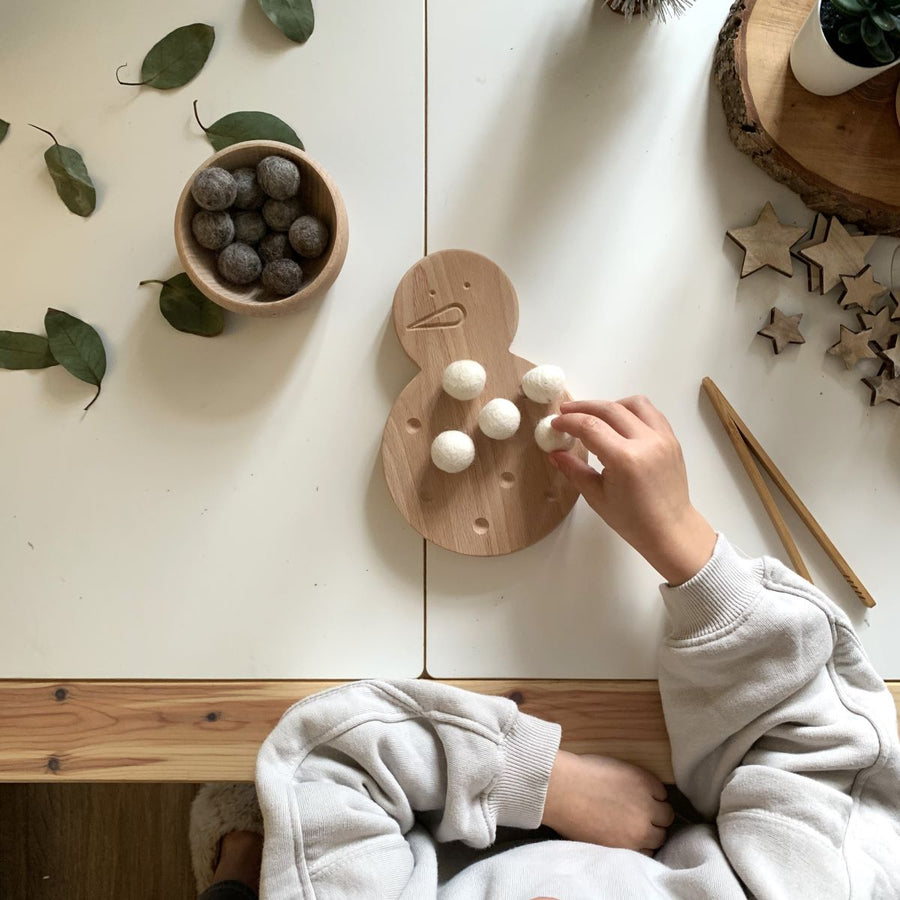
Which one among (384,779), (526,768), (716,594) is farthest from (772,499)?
(384,779)

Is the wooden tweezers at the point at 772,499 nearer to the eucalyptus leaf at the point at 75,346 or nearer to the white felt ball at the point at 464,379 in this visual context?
the white felt ball at the point at 464,379

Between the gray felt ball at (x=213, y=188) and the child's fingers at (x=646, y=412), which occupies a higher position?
the gray felt ball at (x=213, y=188)

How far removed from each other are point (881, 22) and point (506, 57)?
327 mm

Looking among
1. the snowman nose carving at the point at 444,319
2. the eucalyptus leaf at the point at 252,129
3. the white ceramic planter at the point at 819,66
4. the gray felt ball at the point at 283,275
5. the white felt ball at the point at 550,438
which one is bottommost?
the white felt ball at the point at 550,438

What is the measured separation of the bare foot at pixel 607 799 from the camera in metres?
0.67

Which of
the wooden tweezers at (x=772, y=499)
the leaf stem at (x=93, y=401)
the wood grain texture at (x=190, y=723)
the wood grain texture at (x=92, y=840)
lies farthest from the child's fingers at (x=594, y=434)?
the wood grain texture at (x=92, y=840)

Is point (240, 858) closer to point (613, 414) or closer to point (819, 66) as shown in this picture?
point (613, 414)

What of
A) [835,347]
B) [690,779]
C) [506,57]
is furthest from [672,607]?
[506,57]

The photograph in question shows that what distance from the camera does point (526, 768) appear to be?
2.13 ft

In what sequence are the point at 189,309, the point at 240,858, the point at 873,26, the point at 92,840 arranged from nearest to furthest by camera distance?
the point at 873,26 → the point at 189,309 → the point at 240,858 → the point at 92,840

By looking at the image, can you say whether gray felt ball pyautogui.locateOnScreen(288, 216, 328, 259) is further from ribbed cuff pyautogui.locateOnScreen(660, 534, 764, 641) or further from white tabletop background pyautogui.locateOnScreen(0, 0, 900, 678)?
ribbed cuff pyautogui.locateOnScreen(660, 534, 764, 641)

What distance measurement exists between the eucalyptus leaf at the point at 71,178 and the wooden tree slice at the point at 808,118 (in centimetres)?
63

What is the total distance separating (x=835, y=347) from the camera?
70 cm

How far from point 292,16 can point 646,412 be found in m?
0.52
